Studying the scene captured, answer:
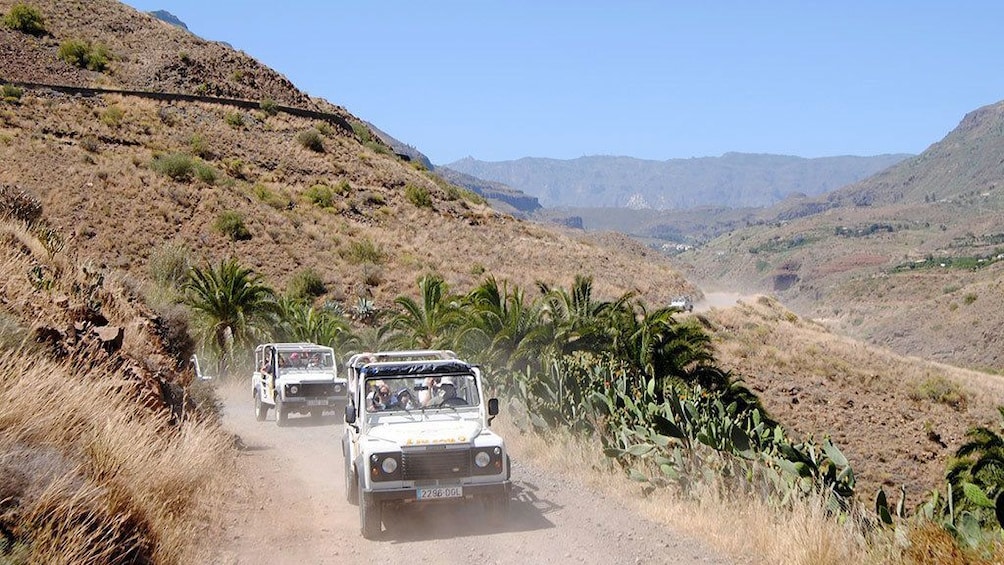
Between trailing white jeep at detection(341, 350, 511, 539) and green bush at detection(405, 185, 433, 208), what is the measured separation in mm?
54561

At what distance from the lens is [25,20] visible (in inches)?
2702

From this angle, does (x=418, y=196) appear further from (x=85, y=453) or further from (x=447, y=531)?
(x=85, y=453)

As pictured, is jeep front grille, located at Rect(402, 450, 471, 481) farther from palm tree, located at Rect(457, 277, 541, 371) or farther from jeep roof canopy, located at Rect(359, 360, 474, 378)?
palm tree, located at Rect(457, 277, 541, 371)

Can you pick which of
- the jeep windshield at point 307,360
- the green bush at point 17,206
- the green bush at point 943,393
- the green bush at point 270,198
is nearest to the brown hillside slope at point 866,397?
the green bush at point 943,393

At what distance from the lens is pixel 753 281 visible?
17350cm

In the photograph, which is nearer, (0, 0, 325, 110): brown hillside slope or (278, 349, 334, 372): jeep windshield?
(278, 349, 334, 372): jeep windshield

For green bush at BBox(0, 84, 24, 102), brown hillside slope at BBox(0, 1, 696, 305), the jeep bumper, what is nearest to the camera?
the jeep bumper

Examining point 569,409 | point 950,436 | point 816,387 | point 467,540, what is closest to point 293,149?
point 816,387

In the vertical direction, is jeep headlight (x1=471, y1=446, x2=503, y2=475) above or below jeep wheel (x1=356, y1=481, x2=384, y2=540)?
above

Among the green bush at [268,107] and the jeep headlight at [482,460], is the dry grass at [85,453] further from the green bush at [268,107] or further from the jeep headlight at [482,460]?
the green bush at [268,107]

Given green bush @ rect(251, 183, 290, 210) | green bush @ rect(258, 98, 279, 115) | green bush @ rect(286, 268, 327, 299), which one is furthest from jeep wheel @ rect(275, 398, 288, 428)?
green bush @ rect(258, 98, 279, 115)

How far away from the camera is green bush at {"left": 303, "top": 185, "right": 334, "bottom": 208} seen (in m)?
57.2

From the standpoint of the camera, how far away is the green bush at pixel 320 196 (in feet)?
188

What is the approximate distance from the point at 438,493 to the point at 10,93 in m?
59.0
